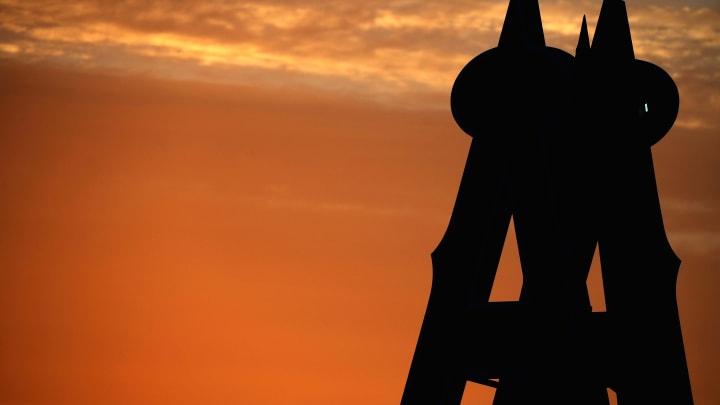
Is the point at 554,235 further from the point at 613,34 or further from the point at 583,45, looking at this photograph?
the point at 583,45

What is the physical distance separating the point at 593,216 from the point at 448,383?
75.3 inches

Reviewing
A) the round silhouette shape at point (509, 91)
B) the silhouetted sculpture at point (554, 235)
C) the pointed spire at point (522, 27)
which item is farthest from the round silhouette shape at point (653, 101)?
the pointed spire at point (522, 27)

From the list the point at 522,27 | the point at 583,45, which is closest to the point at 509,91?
the point at 522,27

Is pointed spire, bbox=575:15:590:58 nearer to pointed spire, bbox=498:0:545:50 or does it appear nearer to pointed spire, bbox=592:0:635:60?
pointed spire, bbox=592:0:635:60

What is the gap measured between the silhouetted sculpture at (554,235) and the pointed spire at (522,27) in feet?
0.04

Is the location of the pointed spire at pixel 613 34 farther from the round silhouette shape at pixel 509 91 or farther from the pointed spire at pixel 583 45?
the round silhouette shape at pixel 509 91

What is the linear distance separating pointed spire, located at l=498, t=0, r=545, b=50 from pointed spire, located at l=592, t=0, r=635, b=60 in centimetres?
57

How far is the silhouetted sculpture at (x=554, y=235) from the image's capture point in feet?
29.2

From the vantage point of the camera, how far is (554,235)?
8961 millimetres

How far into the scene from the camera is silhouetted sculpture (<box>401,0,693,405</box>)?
8914 mm

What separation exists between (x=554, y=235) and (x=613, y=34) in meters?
1.82

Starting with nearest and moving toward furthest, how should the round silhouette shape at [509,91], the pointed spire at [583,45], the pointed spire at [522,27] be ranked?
the round silhouette shape at [509,91], the pointed spire at [522,27], the pointed spire at [583,45]

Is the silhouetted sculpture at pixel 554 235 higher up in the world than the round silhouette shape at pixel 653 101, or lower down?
lower down

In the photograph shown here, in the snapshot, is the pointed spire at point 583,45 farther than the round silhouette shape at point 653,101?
Yes
